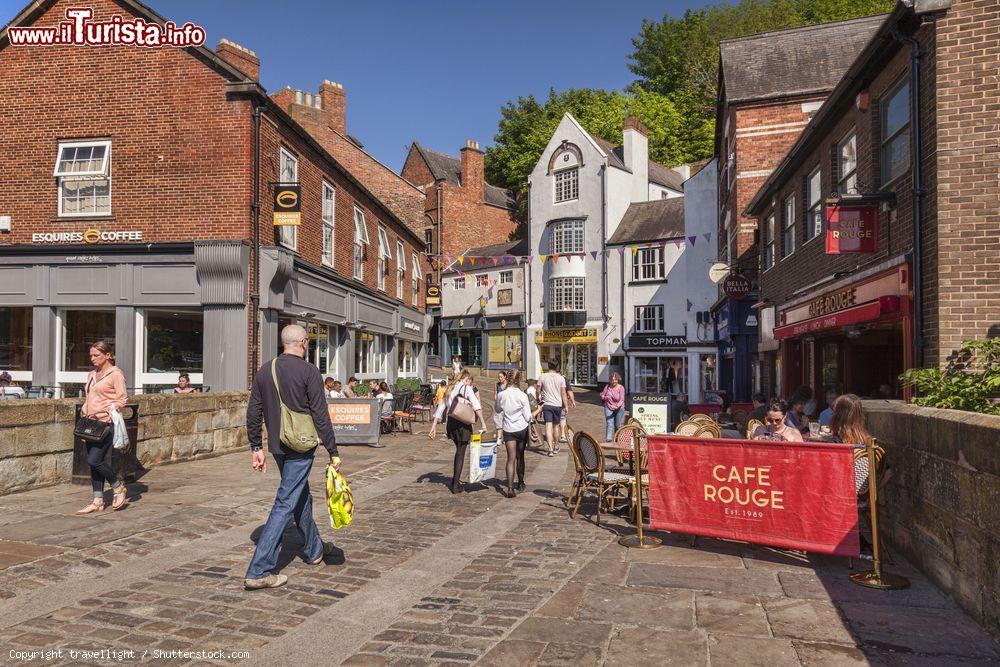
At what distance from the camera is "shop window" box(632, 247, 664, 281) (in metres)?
37.7

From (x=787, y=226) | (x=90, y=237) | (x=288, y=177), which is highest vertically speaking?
(x=288, y=177)

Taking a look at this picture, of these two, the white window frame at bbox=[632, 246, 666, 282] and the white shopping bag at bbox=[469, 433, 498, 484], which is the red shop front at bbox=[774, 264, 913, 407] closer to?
the white shopping bag at bbox=[469, 433, 498, 484]

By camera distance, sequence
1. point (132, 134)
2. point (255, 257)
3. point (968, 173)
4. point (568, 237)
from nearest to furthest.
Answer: point (968, 173)
point (255, 257)
point (132, 134)
point (568, 237)

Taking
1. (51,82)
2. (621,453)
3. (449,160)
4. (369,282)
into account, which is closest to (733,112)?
(369,282)

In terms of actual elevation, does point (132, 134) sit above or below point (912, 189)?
above

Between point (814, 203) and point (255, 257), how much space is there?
38.1ft

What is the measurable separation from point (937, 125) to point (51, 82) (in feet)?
54.9

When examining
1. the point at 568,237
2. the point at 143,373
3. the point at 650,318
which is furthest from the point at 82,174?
the point at 650,318

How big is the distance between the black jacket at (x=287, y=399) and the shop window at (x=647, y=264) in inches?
1330

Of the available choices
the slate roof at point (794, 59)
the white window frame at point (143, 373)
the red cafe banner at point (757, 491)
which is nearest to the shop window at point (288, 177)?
the white window frame at point (143, 373)

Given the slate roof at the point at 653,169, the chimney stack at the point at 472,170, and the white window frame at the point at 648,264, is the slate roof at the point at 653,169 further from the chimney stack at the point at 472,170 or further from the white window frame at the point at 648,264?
the chimney stack at the point at 472,170

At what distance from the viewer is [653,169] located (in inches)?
1725

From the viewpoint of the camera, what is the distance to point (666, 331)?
37156 millimetres

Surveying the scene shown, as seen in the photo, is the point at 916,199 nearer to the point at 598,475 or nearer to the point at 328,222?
the point at 598,475
